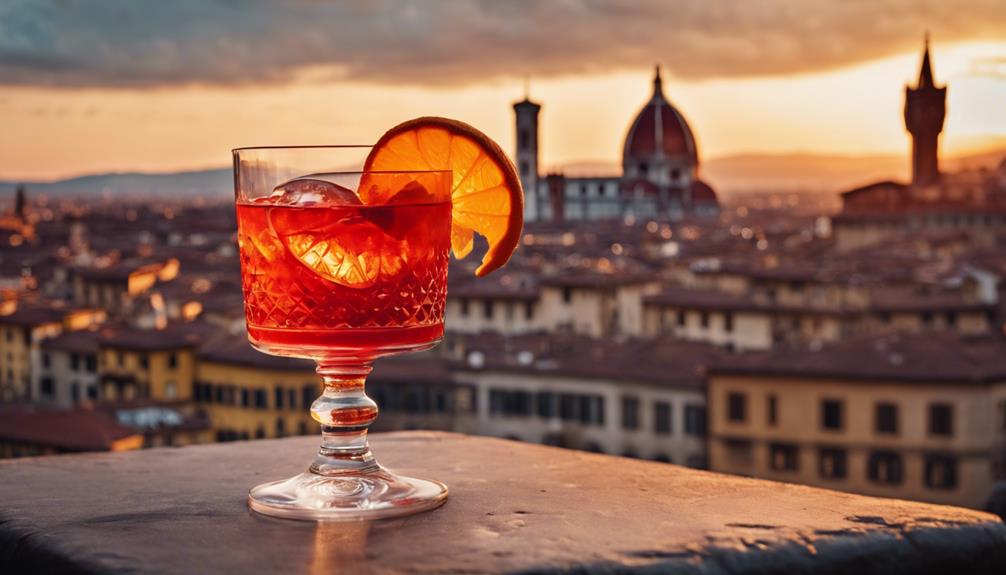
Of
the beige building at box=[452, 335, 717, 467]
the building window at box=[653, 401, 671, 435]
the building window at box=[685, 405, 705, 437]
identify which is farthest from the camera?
the building window at box=[653, 401, 671, 435]

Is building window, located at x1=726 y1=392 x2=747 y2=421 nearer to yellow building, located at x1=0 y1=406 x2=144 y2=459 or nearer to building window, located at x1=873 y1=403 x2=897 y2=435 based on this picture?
building window, located at x1=873 y1=403 x2=897 y2=435

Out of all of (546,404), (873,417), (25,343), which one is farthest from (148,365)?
(873,417)

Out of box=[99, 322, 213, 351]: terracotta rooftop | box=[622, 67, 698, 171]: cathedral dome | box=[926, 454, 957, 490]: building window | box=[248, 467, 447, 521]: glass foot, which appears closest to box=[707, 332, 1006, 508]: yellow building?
box=[926, 454, 957, 490]: building window

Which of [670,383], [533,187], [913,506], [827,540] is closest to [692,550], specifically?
[827,540]

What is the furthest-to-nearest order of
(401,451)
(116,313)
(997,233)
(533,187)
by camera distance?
(533,187) → (997,233) → (116,313) → (401,451)

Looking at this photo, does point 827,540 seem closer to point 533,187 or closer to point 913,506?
point 913,506
